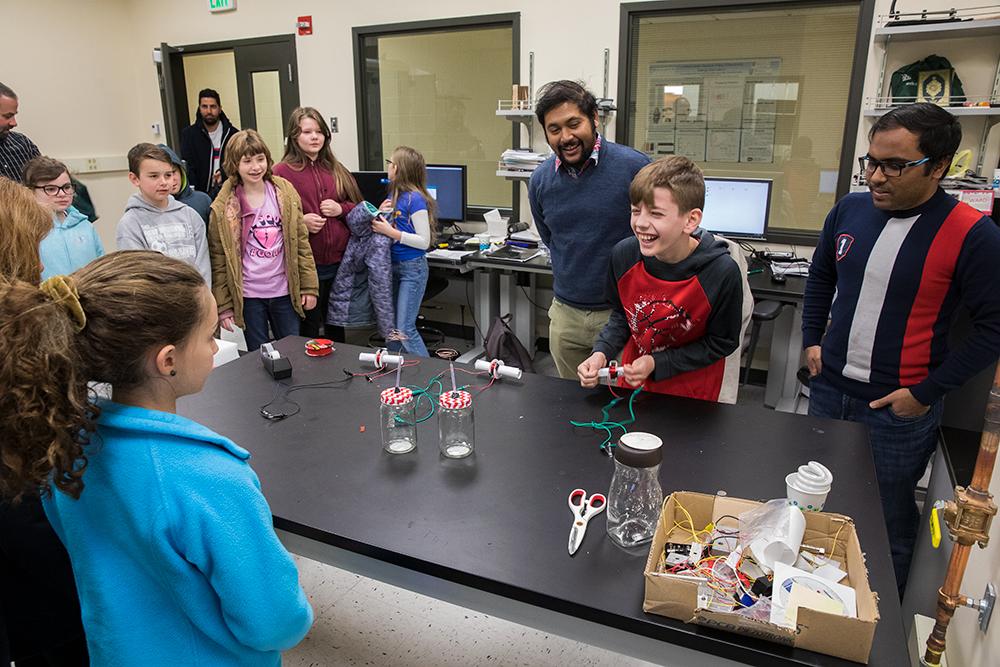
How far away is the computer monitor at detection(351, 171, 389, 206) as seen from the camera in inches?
157

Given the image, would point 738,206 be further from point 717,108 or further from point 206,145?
point 206,145

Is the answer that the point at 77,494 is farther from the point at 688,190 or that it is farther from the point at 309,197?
the point at 309,197

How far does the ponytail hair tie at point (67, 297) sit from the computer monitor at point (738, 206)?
10.2ft

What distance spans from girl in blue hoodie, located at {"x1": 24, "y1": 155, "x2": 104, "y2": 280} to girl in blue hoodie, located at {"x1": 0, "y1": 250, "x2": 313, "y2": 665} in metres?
1.88

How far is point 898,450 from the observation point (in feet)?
5.68

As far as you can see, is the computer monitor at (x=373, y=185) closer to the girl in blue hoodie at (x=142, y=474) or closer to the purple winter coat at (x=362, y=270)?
the purple winter coat at (x=362, y=270)

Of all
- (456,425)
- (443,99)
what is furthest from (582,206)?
(443,99)

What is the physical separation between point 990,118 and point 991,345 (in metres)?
2.09

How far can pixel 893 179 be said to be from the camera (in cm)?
160

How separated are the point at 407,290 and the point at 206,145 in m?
2.29

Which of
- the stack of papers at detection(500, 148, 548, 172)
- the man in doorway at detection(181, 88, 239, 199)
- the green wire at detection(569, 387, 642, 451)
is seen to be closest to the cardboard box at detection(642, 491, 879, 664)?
the green wire at detection(569, 387, 642, 451)

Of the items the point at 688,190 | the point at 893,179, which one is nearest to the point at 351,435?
the point at 688,190

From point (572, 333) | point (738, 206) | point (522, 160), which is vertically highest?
point (522, 160)

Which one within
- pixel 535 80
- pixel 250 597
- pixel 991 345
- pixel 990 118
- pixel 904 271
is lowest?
pixel 250 597
